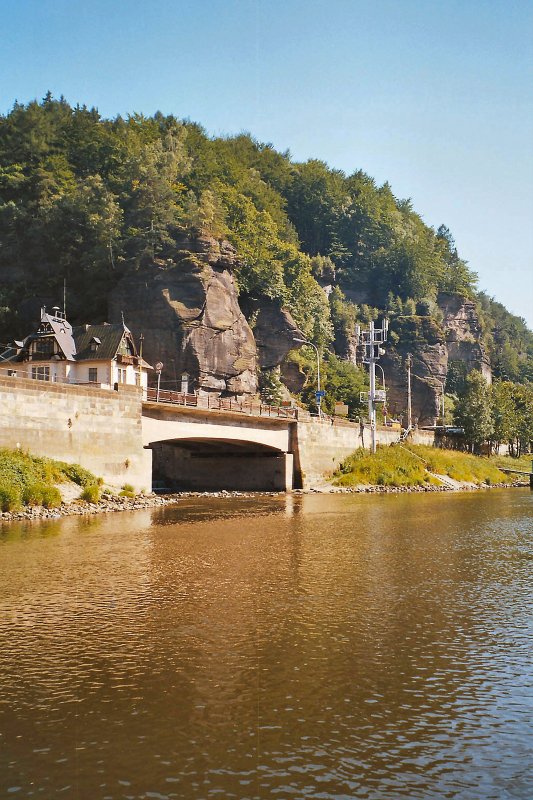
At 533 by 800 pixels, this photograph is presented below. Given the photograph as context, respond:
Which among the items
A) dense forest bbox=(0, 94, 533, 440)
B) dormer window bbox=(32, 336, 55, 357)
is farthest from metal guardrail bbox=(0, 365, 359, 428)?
dense forest bbox=(0, 94, 533, 440)

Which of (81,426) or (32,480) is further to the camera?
(81,426)

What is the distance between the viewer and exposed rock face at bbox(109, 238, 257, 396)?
8194 centimetres

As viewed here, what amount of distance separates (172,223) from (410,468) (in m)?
42.0

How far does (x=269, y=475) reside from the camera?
233 feet

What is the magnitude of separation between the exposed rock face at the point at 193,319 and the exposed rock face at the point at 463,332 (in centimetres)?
7470

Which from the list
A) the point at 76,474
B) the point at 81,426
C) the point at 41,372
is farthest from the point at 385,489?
the point at 76,474

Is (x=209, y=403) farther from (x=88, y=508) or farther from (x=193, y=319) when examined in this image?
(x=88, y=508)

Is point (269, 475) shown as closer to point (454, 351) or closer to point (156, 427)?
point (156, 427)

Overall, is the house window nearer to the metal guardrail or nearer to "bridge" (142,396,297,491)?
the metal guardrail

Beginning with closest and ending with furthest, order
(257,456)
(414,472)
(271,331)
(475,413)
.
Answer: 1. (257,456)
2. (414,472)
3. (271,331)
4. (475,413)

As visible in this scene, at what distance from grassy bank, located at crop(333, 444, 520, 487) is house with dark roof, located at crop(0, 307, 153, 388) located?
2412 cm

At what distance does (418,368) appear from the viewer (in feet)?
440

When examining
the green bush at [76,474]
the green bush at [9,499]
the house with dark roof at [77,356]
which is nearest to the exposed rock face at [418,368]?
the house with dark roof at [77,356]

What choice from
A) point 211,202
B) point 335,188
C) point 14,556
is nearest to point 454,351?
point 335,188
